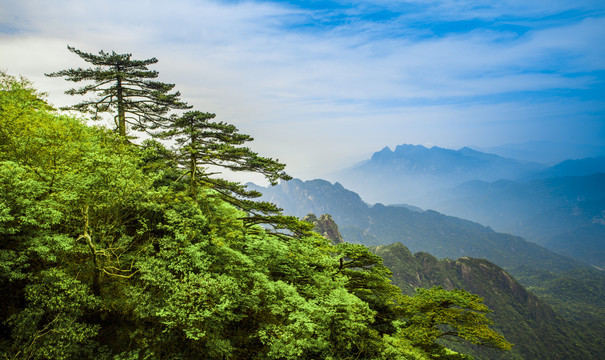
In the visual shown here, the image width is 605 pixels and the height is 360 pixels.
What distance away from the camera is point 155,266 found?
509 inches

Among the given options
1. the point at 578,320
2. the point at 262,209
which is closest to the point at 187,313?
the point at 262,209

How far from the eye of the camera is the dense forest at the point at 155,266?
1147 cm

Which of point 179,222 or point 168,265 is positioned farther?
point 179,222

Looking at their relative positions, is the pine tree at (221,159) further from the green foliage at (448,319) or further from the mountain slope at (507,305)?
the mountain slope at (507,305)

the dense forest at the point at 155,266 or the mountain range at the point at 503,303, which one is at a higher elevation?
the dense forest at the point at 155,266

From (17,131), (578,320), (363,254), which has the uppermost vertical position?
(17,131)

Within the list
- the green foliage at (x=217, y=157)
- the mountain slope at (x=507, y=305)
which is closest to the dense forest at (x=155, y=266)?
the green foliage at (x=217, y=157)

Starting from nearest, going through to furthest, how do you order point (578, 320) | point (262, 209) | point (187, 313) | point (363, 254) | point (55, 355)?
1. point (55, 355)
2. point (187, 313)
3. point (262, 209)
4. point (363, 254)
5. point (578, 320)

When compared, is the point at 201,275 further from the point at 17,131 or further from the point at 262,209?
the point at 17,131

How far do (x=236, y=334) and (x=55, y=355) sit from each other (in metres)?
8.54

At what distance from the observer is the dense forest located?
11.5 meters

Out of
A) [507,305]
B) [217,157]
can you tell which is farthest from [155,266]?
[507,305]

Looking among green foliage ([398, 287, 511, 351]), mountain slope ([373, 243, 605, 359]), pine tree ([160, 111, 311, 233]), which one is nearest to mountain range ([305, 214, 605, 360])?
mountain slope ([373, 243, 605, 359])

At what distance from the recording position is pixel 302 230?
2162 cm
